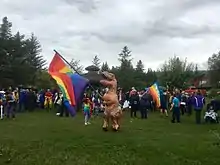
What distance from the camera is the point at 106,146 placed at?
14.4 meters

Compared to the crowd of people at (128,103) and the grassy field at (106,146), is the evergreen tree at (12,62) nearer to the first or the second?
the crowd of people at (128,103)

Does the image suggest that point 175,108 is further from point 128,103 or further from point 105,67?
point 105,67

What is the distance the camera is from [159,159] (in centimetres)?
1250

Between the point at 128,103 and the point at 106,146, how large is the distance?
17.3 meters

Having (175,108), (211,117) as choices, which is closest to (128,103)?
(175,108)

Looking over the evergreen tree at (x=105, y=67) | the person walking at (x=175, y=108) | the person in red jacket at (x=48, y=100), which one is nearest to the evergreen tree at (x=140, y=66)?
the evergreen tree at (x=105, y=67)

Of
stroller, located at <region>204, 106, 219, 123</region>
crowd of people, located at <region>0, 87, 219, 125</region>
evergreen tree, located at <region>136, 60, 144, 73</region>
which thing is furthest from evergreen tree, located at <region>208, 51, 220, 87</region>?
stroller, located at <region>204, 106, 219, 123</region>

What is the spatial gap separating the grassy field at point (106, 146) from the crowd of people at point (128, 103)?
286cm

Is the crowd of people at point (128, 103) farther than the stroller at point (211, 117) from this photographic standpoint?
Yes

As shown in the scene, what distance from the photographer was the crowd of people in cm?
2383

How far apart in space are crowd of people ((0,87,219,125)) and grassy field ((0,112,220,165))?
2.86 metres

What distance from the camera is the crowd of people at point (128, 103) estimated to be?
23.8 meters

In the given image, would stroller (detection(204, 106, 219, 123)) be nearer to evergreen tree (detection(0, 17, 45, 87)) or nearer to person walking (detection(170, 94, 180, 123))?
person walking (detection(170, 94, 180, 123))

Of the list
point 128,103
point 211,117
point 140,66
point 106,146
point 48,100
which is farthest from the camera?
point 140,66
